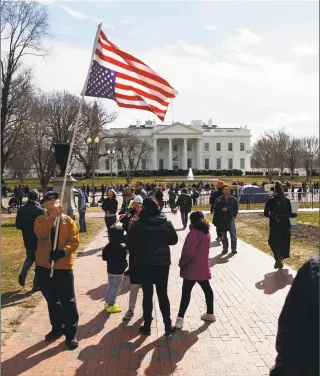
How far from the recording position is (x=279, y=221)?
30.6 feet

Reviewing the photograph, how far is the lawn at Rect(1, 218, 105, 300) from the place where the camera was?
8.41 meters

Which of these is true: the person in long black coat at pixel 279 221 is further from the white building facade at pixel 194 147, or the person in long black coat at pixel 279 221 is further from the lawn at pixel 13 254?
the white building facade at pixel 194 147

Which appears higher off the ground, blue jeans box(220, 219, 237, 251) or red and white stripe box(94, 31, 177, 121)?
red and white stripe box(94, 31, 177, 121)

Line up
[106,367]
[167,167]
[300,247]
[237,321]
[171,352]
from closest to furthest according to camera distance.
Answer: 1. [106,367]
2. [171,352]
3. [237,321]
4. [300,247]
5. [167,167]

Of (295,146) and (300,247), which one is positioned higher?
(295,146)

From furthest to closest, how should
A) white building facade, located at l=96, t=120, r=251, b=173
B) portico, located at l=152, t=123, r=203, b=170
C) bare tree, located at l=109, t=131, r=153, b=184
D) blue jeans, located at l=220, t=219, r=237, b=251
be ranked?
white building facade, located at l=96, t=120, r=251, b=173 → portico, located at l=152, t=123, r=203, b=170 → bare tree, located at l=109, t=131, r=153, b=184 → blue jeans, located at l=220, t=219, r=237, b=251

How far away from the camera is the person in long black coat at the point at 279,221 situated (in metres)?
9.27

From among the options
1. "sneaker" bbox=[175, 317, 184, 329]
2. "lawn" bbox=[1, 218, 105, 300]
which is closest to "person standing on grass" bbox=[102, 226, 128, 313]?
"sneaker" bbox=[175, 317, 184, 329]

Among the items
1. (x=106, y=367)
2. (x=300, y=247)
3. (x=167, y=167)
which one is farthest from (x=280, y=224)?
(x=167, y=167)

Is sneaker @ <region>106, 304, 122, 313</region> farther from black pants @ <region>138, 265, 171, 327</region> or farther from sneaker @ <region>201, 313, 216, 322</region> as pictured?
sneaker @ <region>201, 313, 216, 322</region>

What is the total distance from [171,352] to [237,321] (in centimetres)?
146

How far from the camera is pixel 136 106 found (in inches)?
307

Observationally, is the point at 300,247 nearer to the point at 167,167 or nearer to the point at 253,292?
the point at 253,292

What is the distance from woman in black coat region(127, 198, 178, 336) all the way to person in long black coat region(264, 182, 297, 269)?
169 inches
